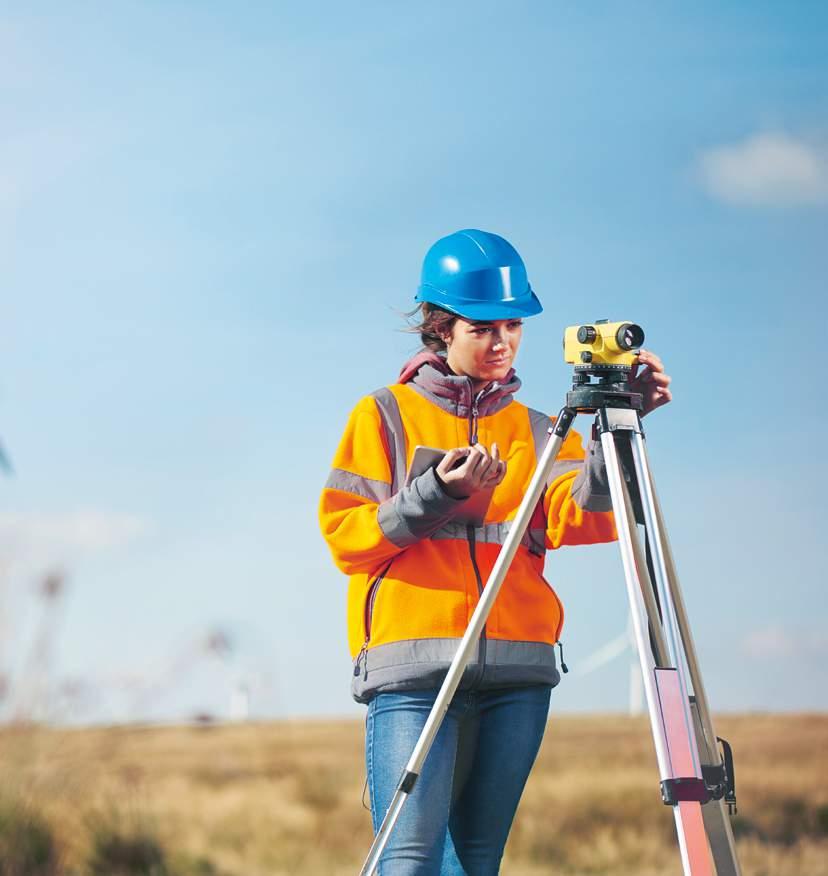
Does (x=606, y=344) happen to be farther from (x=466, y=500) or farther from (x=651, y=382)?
(x=466, y=500)

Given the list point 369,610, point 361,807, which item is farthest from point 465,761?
point 361,807

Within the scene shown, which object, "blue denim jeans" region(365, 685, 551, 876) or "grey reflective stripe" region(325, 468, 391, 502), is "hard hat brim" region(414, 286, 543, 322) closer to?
"grey reflective stripe" region(325, 468, 391, 502)

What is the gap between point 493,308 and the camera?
9.10ft

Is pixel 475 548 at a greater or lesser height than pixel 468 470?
lesser

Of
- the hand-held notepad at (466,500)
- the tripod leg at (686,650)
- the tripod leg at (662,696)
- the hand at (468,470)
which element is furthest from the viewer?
the hand-held notepad at (466,500)

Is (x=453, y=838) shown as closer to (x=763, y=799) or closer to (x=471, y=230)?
(x=471, y=230)

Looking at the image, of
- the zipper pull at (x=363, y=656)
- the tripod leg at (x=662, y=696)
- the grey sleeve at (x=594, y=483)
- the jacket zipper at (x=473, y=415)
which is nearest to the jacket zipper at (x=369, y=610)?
the zipper pull at (x=363, y=656)

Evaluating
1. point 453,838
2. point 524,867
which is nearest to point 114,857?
point 524,867

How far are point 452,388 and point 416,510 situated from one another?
43cm

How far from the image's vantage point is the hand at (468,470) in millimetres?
2506

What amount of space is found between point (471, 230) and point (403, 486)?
0.70 meters

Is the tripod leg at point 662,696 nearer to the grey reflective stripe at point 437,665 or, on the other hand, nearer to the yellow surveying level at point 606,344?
the yellow surveying level at point 606,344

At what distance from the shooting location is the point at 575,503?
9.05 feet

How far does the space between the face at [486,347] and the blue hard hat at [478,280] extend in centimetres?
4
